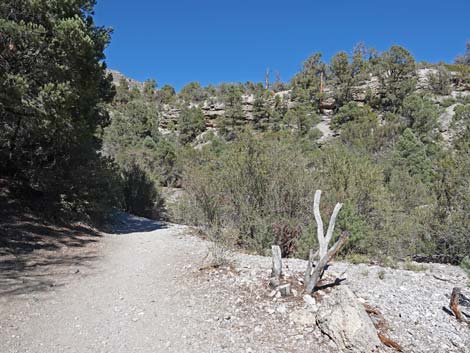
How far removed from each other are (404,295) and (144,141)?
76.2ft

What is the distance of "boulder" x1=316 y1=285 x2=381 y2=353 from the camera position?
3.37m

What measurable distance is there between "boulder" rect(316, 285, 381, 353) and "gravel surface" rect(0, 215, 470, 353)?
12cm

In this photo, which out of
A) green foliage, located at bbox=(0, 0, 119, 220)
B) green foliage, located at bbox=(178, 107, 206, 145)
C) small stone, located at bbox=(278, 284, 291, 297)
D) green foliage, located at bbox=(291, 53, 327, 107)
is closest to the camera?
small stone, located at bbox=(278, 284, 291, 297)

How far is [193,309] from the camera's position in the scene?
4223 millimetres

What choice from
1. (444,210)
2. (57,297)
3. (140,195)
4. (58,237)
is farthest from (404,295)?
(140,195)

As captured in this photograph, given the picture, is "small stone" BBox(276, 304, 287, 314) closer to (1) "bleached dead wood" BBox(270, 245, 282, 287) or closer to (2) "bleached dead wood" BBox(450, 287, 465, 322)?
(1) "bleached dead wood" BBox(270, 245, 282, 287)

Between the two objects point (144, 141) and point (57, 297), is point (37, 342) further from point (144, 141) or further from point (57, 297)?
point (144, 141)

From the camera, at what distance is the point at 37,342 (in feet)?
10.9

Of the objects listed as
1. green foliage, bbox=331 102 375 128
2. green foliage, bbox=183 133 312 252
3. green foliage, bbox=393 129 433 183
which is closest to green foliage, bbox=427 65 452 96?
green foliage, bbox=331 102 375 128

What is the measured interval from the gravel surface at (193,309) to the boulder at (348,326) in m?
0.12

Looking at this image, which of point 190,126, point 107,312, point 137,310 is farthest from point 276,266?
point 190,126

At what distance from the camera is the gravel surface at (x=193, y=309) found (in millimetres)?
3465

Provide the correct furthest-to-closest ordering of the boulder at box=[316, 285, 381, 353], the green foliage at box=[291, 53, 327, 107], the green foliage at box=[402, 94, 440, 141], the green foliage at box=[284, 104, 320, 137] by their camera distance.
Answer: the green foliage at box=[291, 53, 327, 107] < the green foliage at box=[284, 104, 320, 137] < the green foliage at box=[402, 94, 440, 141] < the boulder at box=[316, 285, 381, 353]

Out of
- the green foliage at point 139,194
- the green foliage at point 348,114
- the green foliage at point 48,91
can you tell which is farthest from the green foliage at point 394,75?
the green foliage at point 48,91
